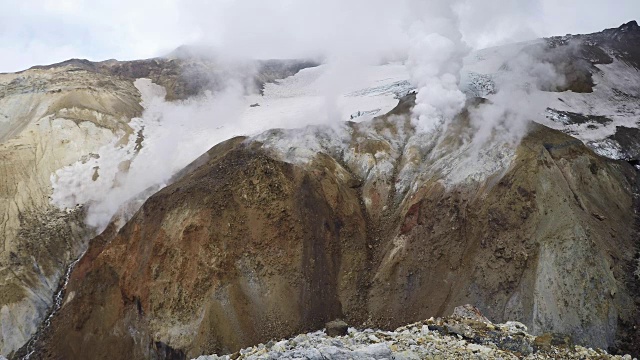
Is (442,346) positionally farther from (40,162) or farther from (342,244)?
(40,162)

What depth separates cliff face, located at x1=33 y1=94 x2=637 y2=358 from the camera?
2034 centimetres

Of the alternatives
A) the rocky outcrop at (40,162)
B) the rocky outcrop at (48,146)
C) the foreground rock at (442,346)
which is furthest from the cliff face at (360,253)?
the foreground rock at (442,346)

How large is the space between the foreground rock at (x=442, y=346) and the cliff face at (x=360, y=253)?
5278 mm

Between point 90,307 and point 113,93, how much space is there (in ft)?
117

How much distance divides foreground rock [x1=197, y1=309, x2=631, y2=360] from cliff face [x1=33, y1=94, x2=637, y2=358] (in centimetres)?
528

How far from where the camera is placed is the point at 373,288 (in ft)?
76.7

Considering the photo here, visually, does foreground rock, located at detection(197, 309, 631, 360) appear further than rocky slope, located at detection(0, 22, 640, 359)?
No

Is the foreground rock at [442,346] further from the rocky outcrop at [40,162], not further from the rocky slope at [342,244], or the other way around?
the rocky outcrop at [40,162]

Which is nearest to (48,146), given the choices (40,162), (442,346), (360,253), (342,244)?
(40,162)

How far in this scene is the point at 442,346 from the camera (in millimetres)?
13312

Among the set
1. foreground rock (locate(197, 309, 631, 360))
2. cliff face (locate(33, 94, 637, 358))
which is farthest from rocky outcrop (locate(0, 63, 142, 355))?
foreground rock (locate(197, 309, 631, 360))

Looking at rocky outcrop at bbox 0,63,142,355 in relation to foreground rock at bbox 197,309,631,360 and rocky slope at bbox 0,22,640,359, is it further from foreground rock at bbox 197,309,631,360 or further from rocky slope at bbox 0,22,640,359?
foreground rock at bbox 197,309,631,360

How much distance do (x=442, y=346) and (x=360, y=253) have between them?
12051 mm

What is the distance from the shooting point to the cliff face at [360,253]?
20.3 metres
